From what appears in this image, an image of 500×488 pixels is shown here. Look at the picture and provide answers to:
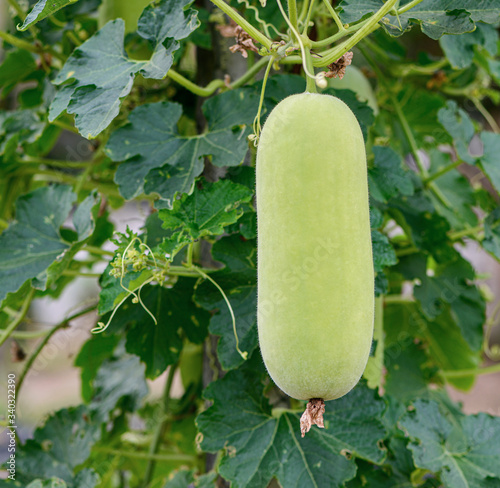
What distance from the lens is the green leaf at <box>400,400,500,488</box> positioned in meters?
0.87

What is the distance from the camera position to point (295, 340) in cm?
53

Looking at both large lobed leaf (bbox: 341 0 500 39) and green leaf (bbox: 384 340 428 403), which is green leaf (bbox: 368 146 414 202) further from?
green leaf (bbox: 384 340 428 403)

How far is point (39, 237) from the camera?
3.29ft

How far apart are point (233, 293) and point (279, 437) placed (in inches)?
8.4

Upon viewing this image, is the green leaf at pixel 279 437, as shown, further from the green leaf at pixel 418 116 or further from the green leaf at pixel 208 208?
the green leaf at pixel 418 116

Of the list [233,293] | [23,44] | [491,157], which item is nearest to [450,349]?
[491,157]

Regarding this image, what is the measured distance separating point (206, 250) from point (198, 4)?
0.45 meters

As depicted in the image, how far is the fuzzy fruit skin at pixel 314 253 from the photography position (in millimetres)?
529

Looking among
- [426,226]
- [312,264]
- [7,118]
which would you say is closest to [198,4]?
[7,118]

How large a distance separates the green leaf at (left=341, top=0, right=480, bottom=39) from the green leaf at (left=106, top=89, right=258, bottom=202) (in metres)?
0.20

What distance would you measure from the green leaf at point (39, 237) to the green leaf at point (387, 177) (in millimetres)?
437

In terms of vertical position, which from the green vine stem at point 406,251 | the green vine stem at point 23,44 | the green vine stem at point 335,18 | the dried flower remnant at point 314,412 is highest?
the green vine stem at point 335,18

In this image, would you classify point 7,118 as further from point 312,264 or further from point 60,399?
point 60,399

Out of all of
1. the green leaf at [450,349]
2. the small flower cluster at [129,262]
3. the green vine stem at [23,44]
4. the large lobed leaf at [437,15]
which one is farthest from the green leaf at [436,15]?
the green leaf at [450,349]
